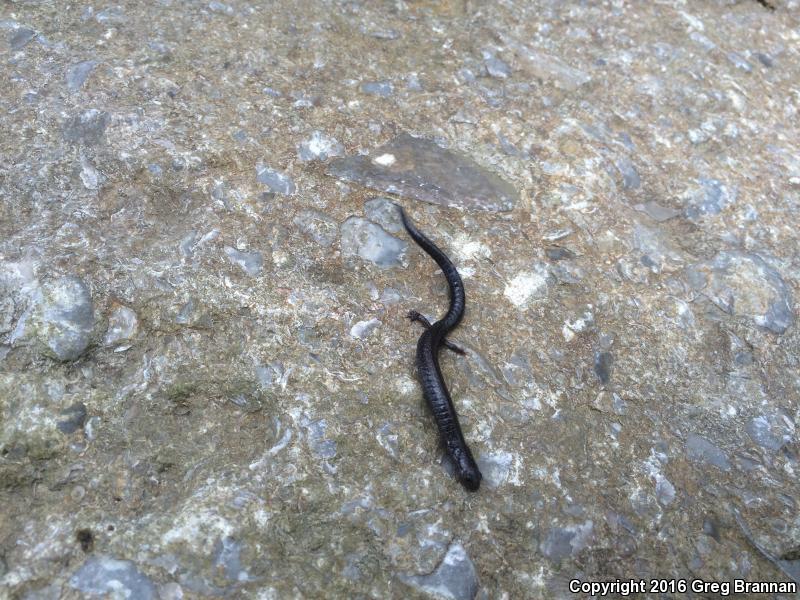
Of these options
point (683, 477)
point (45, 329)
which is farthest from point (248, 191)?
point (683, 477)

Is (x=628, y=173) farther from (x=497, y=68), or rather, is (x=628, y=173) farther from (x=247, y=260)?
(x=247, y=260)

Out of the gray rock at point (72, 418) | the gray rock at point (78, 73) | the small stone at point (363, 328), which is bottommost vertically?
the gray rock at point (72, 418)

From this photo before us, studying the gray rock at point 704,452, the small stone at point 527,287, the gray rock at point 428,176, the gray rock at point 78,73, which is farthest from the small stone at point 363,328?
the gray rock at point 78,73

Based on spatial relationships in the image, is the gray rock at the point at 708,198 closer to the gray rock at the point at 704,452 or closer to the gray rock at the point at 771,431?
the gray rock at the point at 771,431

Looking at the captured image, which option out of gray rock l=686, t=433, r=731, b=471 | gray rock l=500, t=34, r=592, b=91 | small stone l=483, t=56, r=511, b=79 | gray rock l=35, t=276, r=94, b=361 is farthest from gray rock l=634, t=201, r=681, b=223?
gray rock l=35, t=276, r=94, b=361

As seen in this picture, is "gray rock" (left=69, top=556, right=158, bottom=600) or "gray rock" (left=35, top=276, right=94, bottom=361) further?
"gray rock" (left=35, top=276, right=94, bottom=361)

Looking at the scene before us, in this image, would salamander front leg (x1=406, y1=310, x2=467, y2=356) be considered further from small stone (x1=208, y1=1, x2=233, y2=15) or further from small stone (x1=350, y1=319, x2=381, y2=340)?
small stone (x1=208, y1=1, x2=233, y2=15)

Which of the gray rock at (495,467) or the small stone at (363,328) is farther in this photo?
the small stone at (363,328)

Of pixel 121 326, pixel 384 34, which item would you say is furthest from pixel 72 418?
pixel 384 34
